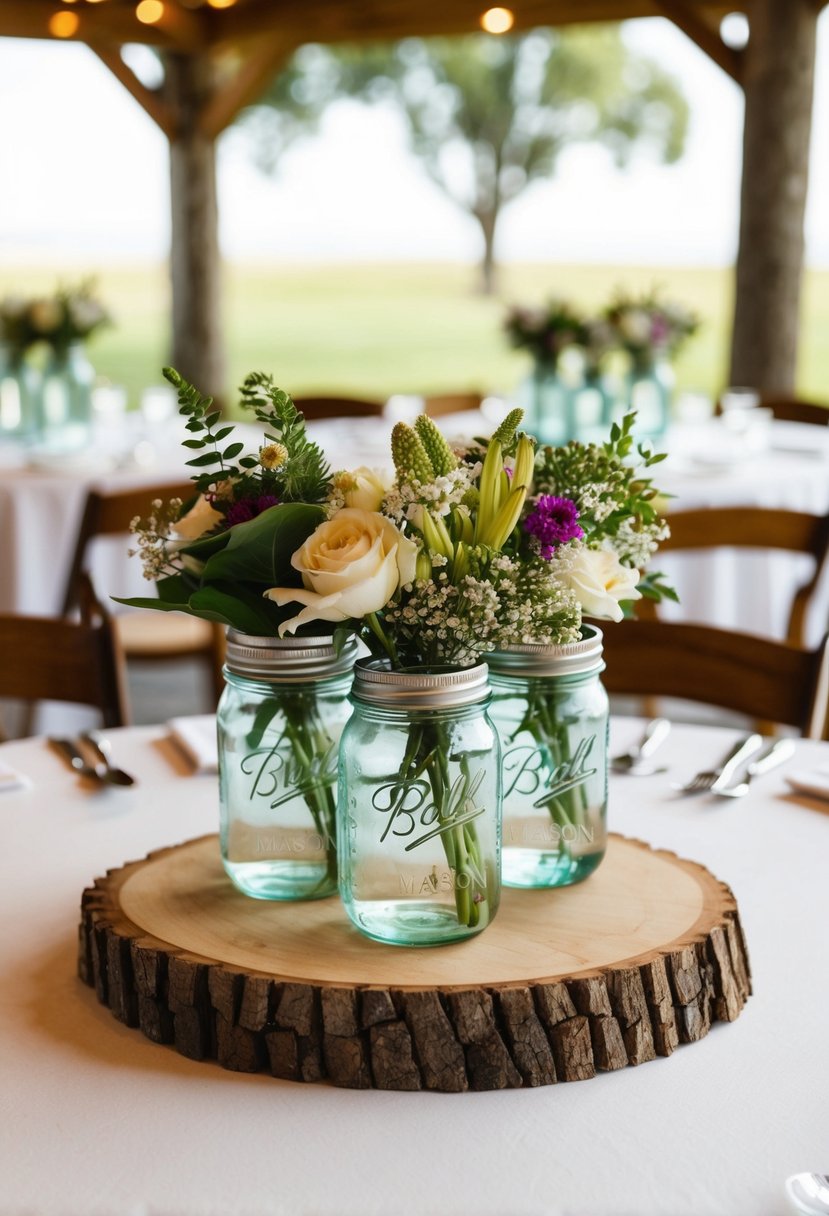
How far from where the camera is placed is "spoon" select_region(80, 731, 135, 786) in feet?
4.99

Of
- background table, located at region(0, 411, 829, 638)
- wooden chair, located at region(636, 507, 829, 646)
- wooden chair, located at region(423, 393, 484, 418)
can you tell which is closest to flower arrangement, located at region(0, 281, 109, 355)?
background table, located at region(0, 411, 829, 638)

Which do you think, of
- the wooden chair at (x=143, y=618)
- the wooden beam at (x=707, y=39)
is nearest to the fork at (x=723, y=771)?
the wooden chair at (x=143, y=618)

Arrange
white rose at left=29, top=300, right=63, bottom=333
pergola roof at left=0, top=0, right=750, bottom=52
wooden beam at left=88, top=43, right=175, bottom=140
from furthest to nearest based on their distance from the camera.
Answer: wooden beam at left=88, top=43, right=175, bottom=140 → pergola roof at left=0, top=0, right=750, bottom=52 → white rose at left=29, top=300, right=63, bottom=333

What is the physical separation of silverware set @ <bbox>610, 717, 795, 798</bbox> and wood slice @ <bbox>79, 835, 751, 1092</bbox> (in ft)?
1.27

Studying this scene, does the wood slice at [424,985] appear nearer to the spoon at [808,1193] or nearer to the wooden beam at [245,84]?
the spoon at [808,1193]

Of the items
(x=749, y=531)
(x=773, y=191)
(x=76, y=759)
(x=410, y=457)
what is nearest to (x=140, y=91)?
(x=773, y=191)

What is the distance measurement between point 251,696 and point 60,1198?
0.41m

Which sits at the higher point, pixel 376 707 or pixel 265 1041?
pixel 376 707

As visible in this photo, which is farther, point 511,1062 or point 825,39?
point 825,39

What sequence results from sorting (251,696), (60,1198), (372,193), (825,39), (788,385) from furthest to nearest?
(372,193) → (825,39) → (788,385) → (251,696) → (60,1198)

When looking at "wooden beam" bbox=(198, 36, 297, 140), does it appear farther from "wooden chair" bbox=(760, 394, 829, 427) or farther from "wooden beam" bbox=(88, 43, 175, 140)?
"wooden chair" bbox=(760, 394, 829, 427)

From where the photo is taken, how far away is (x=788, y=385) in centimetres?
567

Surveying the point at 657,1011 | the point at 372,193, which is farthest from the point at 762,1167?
the point at 372,193

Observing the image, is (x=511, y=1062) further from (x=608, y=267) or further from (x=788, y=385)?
(x=608, y=267)
